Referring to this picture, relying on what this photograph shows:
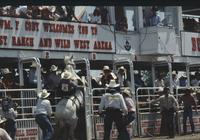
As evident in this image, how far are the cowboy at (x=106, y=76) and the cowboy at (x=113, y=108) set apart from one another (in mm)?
1939

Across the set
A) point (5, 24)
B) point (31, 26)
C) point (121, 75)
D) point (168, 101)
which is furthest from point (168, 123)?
point (5, 24)

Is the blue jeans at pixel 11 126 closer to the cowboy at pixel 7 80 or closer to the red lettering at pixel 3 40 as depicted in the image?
the cowboy at pixel 7 80

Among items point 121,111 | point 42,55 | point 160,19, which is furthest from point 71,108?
point 160,19

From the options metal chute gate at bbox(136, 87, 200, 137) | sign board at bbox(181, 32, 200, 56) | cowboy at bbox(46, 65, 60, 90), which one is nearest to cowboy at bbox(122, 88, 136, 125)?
cowboy at bbox(46, 65, 60, 90)

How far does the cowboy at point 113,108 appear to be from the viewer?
1354 centimetres

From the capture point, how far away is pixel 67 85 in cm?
1302

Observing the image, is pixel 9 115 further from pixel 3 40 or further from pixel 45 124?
pixel 3 40

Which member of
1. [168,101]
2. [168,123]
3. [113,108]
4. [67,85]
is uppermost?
[67,85]

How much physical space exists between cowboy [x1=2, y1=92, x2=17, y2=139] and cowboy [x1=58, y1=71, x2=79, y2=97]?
50.1 inches

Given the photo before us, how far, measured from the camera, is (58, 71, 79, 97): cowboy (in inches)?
512

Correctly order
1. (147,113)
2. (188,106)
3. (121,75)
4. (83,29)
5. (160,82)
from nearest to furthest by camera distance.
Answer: (83,29) < (121,75) < (147,113) < (188,106) < (160,82)

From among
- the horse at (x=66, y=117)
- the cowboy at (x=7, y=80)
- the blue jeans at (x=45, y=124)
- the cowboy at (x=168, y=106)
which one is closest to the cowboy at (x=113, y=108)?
the horse at (x=66, y=117)

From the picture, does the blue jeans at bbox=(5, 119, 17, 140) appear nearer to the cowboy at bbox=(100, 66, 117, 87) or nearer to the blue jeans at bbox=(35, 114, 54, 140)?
the blue jeans at bbox=(35, 114, 54, 140)

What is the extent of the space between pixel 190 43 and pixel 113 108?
8018 millimetres
